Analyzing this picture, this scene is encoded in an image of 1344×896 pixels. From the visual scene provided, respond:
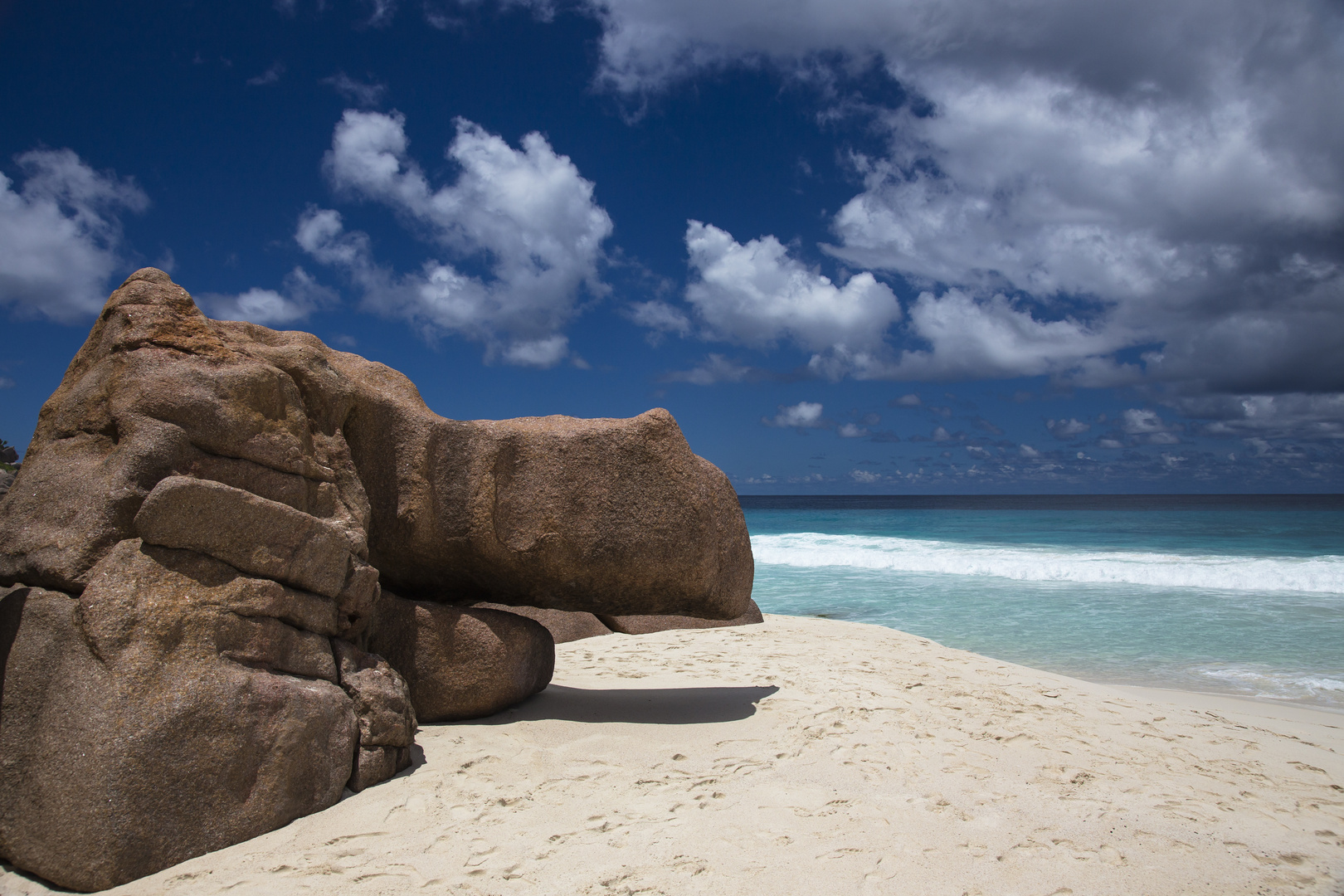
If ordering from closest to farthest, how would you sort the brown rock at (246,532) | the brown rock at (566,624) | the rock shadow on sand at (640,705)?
the brown rock at (246,532) → the rock shadow on sand at (640,705) → the brown rock at (566,624)

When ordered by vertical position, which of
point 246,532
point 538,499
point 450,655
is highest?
point 538,499

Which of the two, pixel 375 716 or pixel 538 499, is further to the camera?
pixel 538 499

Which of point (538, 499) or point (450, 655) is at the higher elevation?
point (538, 499)

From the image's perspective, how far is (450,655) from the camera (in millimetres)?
4418

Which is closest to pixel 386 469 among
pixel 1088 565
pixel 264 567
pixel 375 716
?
pixel 264 567

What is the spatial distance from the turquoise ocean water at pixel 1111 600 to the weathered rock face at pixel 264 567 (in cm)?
575

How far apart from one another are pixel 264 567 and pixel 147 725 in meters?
0.77

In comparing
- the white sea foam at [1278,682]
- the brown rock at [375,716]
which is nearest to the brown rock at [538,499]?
the brown rock at [375,716]

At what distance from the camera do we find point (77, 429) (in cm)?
352

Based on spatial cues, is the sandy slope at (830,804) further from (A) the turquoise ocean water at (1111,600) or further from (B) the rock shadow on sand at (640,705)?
(A) the turquoise ocean water at (1111,600)

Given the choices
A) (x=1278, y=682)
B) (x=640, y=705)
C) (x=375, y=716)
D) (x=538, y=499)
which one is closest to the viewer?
(x=375, y=716)

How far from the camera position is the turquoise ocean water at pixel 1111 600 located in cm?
784

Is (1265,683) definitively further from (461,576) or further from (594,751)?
(461,576)

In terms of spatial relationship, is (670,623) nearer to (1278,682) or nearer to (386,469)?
(386,469)
